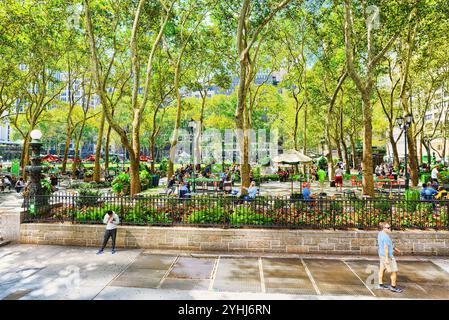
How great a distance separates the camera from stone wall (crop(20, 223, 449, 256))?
30.7 ft

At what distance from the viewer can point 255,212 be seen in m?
10.2

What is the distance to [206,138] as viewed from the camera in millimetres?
75688

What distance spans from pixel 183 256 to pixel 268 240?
2.62m

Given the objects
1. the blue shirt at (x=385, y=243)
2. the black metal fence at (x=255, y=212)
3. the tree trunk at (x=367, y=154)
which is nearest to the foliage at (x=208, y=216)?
the black metal fence at (x=255, y=212)

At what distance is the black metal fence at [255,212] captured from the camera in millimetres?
9844

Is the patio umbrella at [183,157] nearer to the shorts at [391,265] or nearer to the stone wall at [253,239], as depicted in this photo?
the stone wall at [253,239]

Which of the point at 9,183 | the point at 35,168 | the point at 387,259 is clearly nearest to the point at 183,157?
the point at 9,183

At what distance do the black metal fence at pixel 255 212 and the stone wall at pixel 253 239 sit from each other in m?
0.35

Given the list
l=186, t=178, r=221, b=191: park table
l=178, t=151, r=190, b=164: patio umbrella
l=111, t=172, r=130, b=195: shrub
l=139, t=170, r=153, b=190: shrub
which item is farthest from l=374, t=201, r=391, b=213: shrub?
l=178, t=151, r=190, b=164: patio umbrella

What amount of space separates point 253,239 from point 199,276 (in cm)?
252

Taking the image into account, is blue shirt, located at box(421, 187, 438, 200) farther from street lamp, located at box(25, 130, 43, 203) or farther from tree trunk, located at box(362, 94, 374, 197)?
street lamp, located at box(25, 130, 43, 203)
